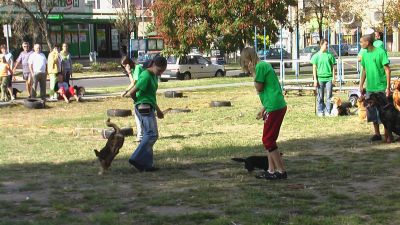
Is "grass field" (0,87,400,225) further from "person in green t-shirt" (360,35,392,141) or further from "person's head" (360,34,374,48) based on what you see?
"person's head" (360,34,374,48)

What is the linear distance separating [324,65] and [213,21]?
2190cm

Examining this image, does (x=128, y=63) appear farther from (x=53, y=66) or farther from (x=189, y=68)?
(x=189, y=68)

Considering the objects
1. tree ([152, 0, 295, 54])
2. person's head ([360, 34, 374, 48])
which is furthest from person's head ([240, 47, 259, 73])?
tree ([152, 0, 295, 54])

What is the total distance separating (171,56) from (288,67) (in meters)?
11.8

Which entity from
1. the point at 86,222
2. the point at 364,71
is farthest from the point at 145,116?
the point at 364,71

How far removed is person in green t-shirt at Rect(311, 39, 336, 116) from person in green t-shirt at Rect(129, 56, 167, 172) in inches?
268

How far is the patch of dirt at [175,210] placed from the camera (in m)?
6.43

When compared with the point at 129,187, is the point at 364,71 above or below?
above

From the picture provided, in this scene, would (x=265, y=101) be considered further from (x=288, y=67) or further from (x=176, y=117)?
(x=288, y=67)

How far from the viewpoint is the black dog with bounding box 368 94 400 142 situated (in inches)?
422

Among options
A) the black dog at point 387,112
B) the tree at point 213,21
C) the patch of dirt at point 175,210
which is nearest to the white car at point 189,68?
the tree at point 213,21

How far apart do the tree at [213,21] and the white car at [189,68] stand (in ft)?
2.02

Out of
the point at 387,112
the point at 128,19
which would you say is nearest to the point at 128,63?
the point at 387,112

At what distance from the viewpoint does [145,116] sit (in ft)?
29.8
